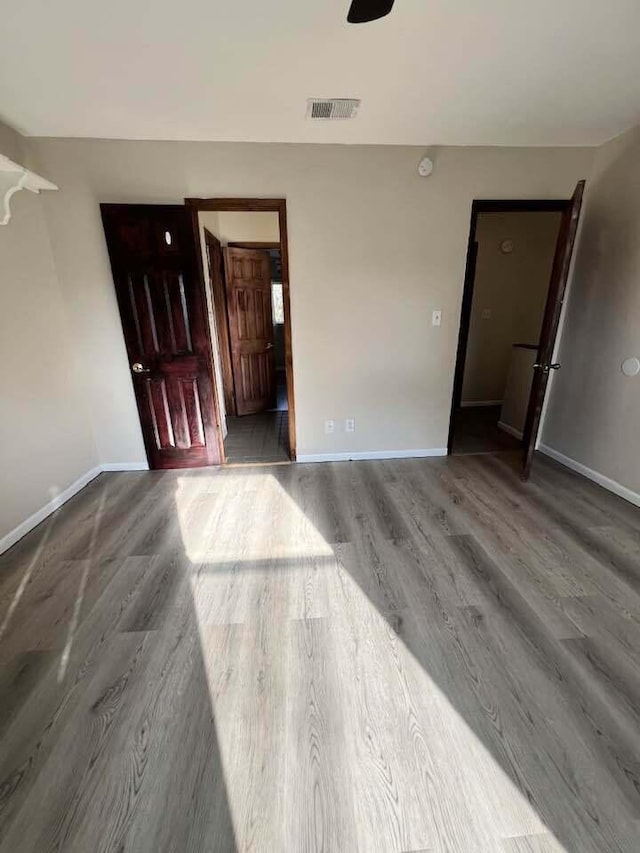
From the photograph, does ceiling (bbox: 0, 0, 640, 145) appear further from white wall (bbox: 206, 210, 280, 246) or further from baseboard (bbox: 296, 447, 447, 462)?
baseboard (bbox: 296, 447, 447, 462)

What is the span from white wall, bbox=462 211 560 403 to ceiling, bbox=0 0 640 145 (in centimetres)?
202

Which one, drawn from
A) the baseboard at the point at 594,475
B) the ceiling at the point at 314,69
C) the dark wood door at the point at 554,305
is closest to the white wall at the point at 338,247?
the ceiling at the point at 314,69

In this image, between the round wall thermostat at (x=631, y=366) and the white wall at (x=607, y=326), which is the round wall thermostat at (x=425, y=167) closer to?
the white wall at (x=607, y=326)

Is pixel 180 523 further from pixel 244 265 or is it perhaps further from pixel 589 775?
pixel 244 265

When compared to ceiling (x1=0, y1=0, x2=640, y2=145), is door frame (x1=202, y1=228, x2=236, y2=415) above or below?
below

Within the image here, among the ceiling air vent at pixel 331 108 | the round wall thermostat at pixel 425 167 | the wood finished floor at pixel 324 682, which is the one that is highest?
the ceiling air vent at pixel 331 108

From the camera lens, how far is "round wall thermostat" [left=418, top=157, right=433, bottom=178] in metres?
2.64

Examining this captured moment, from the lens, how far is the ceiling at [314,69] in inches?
59.1

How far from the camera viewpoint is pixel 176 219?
266 centimetres

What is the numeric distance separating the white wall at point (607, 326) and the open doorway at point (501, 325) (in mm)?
409

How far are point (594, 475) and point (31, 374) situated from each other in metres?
4.32

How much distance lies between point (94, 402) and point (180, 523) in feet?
A: 4.68

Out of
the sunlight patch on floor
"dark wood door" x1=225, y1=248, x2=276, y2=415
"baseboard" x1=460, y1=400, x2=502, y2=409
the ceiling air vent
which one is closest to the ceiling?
the ceiling air vent

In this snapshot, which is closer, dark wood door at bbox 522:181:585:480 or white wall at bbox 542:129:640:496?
dark wood door at bbox 522:181:585:480
